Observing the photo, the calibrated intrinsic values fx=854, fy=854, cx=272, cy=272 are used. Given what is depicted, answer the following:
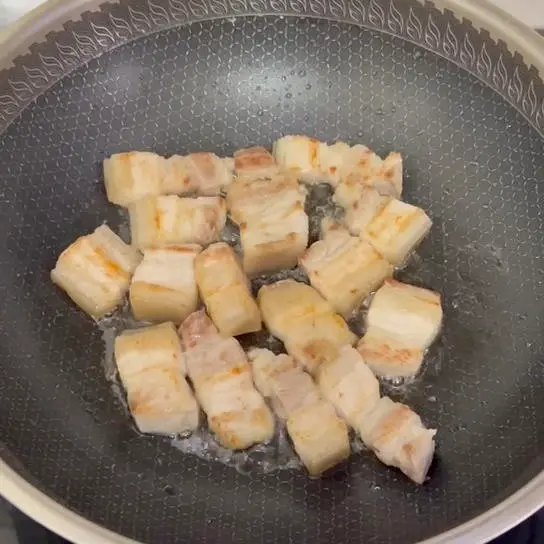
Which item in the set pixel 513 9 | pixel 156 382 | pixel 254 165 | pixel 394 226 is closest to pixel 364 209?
pixel 394 226

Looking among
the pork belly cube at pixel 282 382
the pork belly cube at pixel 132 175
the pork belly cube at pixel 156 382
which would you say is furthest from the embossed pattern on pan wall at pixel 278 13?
the pork belly cube at pixel 282 382

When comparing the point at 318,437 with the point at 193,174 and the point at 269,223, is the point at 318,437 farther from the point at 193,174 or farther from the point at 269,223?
the point at 193,174

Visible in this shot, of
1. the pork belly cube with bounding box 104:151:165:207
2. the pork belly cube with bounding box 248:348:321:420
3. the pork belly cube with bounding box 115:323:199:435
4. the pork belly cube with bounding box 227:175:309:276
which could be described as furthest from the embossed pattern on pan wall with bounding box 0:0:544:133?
the pork belly cube with bounding box 248:348:321:420

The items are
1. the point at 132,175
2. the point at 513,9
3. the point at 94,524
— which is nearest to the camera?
the point at 94,524

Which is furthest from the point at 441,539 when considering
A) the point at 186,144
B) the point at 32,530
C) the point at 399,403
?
the point at 186,144

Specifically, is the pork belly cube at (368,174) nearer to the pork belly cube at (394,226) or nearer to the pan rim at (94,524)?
the pork belly cube at (394,226)

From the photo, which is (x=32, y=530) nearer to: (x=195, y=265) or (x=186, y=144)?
(x=195, y=265)
